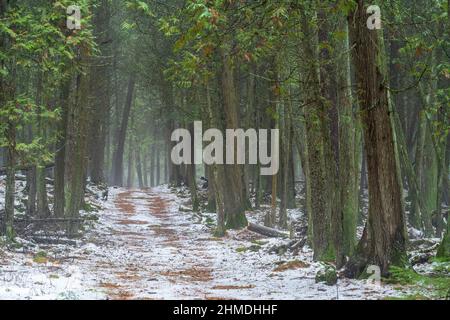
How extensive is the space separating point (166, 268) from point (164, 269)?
182 millimetres

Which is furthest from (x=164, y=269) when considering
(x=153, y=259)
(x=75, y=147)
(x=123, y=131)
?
(x=123, y=131)

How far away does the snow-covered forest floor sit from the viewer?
966 cm

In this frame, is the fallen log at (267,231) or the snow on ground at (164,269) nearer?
the snow on ground at (164,269)

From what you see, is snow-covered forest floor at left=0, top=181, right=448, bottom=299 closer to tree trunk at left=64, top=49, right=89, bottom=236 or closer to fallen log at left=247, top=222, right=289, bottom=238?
fallen log at left=247, top=222, right=289, bottom=238

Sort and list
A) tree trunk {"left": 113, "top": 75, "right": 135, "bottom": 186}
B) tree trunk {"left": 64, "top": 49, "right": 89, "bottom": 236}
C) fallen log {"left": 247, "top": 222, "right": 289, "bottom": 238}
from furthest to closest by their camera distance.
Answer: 1. tree trunk {"left": 113, "top": 75, "right": 135, "bottom": 186}
2. fallen log {"left": 247, "top": 222, "right": 289, "bottom": 238}
3. tree trunk {"left": 64, "top": 49, "right": 89, "bottom": 236}

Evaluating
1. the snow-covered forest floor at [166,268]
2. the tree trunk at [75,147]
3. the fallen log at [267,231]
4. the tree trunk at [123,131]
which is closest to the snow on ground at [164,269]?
the snow-covered forest floor at [166,268]

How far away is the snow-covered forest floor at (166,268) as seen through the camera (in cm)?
966

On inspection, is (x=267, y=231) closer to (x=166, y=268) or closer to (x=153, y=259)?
(x=153, y=259)

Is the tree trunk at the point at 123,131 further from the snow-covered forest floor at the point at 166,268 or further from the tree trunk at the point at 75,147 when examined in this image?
the snow-covered forest floor at the point at 166,268

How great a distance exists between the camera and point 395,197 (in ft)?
33.2

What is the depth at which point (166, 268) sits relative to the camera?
13844mm

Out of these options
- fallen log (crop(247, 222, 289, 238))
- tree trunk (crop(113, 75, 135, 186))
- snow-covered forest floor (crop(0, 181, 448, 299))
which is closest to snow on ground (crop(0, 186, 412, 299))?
snow-covered forest floor (crop(0, 181, 448, 299))
